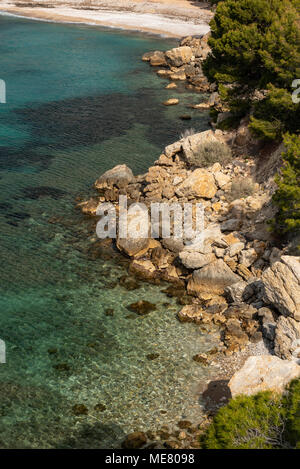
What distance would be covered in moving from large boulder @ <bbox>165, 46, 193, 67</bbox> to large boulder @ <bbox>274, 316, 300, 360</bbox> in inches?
2110

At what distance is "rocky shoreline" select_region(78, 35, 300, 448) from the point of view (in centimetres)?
2364

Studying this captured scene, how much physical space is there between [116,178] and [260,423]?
2510cm

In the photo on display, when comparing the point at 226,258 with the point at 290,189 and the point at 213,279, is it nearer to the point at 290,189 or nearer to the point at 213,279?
the point at 213,279

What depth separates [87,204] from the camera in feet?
125

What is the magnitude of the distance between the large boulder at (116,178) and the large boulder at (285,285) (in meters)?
16.9

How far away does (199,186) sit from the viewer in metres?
35.6

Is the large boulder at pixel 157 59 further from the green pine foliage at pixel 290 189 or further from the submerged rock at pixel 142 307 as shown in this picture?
the submerged rock at pixel 142 307

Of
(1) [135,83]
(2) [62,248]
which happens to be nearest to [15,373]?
(2) [62,248]

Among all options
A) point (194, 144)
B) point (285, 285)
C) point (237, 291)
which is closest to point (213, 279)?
point (237, 291)

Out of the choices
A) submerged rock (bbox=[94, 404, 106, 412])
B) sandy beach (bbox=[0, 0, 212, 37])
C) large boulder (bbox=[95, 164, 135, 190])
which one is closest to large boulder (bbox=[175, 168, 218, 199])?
large boulder (bbox=[95, 164, 135, 190])

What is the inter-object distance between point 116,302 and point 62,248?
258 inches

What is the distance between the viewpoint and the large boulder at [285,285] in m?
24.1

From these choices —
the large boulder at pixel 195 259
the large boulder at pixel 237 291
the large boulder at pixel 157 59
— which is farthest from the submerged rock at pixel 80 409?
the large boulder at pixel 157 59

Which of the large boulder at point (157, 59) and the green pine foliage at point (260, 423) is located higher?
the large boulder at point (157, 59)
